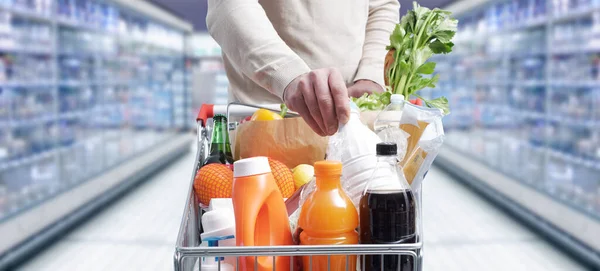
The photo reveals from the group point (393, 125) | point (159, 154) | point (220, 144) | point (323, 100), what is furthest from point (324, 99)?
point (159, 154)

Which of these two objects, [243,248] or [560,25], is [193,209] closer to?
[243,248]

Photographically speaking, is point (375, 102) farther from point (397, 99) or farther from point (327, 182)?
point (327, 182)

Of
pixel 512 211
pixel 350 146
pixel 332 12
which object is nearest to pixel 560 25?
pixel 512 211

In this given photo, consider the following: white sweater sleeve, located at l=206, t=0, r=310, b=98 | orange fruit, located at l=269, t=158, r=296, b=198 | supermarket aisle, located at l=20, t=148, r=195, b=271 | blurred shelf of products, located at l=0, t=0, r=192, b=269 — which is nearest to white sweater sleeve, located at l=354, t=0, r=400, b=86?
white sweater sleeve, located at l=206, t=0, r=310, b=98

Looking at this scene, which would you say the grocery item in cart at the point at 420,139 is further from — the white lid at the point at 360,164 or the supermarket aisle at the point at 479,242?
the supermarket aisle at the point at 479,242

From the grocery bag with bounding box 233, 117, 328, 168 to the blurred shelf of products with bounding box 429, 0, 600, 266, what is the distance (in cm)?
315

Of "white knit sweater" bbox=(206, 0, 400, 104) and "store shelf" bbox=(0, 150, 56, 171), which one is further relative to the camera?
"store shelf" bbox=(0, 150, 56, 171)

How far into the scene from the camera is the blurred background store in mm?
3846

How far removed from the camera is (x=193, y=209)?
3.59ft

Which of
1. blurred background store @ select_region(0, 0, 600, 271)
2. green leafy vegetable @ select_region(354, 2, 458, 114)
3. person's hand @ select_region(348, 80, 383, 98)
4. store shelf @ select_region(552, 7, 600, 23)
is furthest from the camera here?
store shelf @ select_region(552, 7, 600, 23)

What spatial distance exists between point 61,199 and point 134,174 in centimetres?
206

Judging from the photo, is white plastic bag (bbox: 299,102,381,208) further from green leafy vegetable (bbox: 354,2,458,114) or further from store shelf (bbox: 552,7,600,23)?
store shelf (bbox: 552,7,600,23)

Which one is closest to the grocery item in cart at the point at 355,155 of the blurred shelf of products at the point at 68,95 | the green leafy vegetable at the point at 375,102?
the green leafy vegetable at the point at 375,102

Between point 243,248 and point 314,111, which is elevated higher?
point 314,111
